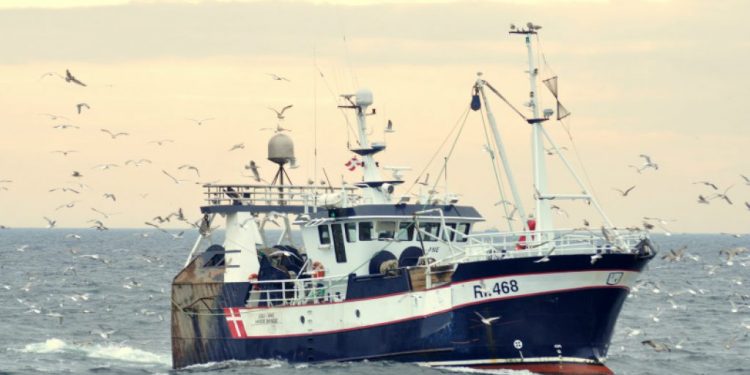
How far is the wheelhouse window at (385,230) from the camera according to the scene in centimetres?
4228

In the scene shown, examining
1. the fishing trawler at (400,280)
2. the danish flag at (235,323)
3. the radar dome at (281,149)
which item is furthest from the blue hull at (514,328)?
the radar dome at (281,149)

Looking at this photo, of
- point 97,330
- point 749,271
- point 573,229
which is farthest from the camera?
point 749,271

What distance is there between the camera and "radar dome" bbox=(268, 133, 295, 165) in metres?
49.5

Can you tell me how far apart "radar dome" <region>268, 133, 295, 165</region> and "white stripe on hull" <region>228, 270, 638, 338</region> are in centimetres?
769

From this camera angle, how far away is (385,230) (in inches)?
1671

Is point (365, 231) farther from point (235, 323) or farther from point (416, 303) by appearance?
point (235, 323)

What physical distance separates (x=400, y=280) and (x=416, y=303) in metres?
0.80

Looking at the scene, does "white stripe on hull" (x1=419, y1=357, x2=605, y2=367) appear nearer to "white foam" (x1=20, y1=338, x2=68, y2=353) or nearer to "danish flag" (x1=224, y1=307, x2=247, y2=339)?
"danish flag" (x1=224, y1=307, x2=247, y2=339)

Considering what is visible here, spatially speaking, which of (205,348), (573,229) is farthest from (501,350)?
(205,348)

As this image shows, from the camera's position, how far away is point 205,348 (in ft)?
148

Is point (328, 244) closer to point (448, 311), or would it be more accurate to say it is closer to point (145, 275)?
point (448, 311)

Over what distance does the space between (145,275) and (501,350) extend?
74.2 m

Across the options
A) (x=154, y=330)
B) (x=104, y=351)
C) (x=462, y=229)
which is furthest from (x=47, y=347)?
(x=462, y=229)

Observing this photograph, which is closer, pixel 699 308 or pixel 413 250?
pixel 413 250
